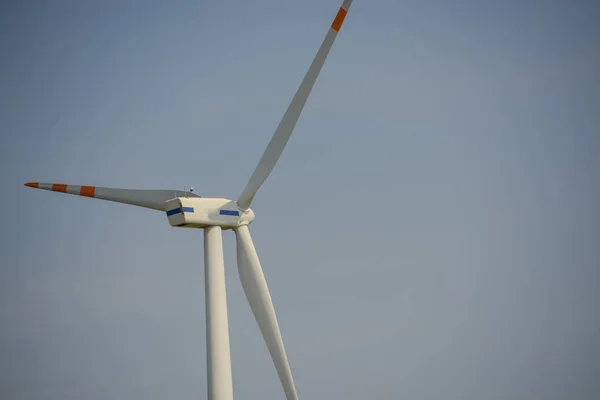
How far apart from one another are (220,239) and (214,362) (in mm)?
5075

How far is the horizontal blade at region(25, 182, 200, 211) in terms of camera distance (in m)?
37.2

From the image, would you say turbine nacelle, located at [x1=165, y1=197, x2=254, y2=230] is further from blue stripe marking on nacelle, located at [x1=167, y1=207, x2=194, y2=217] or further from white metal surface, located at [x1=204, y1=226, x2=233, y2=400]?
white metal surface, located at [x1=204, y1=226, x2=233, y2=400]

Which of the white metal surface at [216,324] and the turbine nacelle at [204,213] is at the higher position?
the turbine nacelle at [204,213]

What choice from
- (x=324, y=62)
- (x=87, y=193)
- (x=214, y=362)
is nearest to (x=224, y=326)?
(x=214, y=362)

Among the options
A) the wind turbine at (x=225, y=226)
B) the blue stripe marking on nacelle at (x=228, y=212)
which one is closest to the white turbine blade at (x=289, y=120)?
the wind turbine at (x=225, y=226)

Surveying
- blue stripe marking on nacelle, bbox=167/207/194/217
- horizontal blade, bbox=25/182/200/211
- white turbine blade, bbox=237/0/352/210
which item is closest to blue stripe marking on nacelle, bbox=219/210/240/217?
white turbine blade, bbox=237/0/352/210

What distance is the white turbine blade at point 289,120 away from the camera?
36.6 meters

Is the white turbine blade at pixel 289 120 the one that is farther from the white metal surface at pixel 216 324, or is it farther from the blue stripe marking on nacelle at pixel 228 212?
the white metal surface at pixel 216 324

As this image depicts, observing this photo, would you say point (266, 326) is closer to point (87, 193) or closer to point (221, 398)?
point (221, 398)

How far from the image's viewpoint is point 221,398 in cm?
3484

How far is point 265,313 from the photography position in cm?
3775

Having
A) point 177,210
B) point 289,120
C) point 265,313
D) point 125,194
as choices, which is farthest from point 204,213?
point 289,120

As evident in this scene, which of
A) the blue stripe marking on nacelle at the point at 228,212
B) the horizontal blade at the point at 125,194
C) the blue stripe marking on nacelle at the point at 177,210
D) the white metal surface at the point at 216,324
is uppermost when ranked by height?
the horizontal blade at the point at 125,194

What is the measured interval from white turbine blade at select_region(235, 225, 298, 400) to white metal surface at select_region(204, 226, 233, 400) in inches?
63.5
